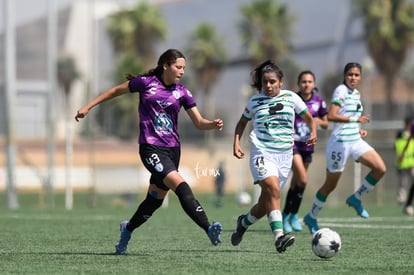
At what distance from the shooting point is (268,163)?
11.3m

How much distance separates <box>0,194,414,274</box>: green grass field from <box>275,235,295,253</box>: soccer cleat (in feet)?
0.35

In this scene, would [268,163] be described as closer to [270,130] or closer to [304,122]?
[270,130]

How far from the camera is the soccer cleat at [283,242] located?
10523mm

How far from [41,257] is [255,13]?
6317 cm

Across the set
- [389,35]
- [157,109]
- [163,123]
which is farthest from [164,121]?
[389,35]

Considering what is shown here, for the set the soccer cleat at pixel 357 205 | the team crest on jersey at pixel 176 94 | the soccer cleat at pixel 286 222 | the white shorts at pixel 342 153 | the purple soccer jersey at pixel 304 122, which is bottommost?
the soccer cleat at pixel 286 222

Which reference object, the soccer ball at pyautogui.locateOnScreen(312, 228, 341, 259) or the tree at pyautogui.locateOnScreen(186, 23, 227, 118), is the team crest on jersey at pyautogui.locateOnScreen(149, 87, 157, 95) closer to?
the soccer ball at pyautogui.locateOnScreen(312, 228, 341, 259)

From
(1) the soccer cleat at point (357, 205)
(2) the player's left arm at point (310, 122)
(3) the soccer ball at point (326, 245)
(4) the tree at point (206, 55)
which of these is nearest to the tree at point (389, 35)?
(4) the tree at point (206, 55)

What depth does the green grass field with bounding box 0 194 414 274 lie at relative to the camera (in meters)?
9.57

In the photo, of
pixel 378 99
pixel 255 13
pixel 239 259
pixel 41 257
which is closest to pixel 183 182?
pixel 239 259

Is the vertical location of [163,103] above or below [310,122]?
above

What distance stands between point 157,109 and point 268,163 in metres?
1.34

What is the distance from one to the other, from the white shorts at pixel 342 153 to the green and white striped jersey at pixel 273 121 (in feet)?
9.23

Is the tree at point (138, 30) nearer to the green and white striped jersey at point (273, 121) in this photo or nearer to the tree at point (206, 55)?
the tree at point (206, 55)
